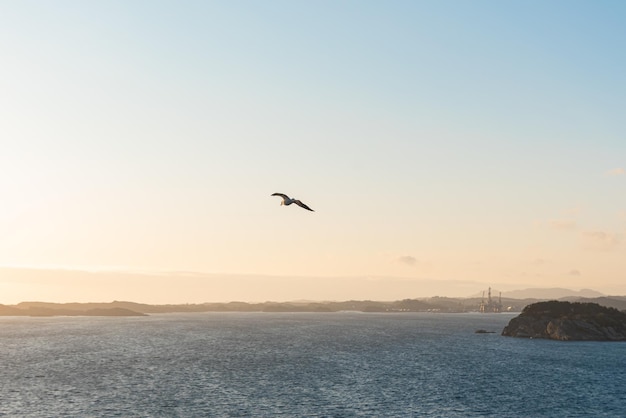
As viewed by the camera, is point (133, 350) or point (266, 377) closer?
point (266, 377)

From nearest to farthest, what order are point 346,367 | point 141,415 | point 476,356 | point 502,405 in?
1. point 141,415
2. point 502,405
3. point 346,367
4. point 476,356

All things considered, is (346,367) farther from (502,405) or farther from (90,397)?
(90,397)

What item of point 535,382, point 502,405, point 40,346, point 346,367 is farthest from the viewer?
point 40,346

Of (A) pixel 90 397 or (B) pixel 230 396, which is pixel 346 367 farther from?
(A) pixel 90 397

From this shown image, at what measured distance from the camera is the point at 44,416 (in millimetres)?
78000

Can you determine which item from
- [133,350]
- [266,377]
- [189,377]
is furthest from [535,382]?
[133,350]

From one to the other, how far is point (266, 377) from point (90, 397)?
1333 inches

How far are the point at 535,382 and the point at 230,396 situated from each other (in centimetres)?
5999

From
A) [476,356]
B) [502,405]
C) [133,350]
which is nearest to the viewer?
[502,405]

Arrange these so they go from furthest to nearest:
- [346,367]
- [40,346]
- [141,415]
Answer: [40,346] < [346,367] < [141,415]

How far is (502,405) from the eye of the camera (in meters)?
87.8

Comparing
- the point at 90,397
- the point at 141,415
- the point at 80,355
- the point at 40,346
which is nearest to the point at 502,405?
the point at 141,415

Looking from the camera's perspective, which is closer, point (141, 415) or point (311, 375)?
point (141, 415)

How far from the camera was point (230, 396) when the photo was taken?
3622 inches
